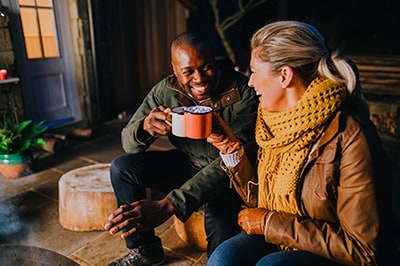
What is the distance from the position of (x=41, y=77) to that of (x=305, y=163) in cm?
525

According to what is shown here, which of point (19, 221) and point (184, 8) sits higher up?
point (184, 8)

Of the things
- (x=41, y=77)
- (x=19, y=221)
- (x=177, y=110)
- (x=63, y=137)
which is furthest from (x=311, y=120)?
(x=41, y=77)

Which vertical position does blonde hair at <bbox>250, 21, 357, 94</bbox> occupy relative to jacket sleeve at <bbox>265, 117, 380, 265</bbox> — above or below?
above

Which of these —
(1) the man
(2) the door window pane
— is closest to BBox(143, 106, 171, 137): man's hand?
(1) the man

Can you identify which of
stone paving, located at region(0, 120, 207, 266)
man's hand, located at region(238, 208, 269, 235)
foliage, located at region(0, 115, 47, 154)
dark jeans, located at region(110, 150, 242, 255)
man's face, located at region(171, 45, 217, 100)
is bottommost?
stone paving, located at region(0, 120, 207, 266)

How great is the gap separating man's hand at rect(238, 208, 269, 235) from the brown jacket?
6cm

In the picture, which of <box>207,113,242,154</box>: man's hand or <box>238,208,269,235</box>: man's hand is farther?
<box>207,113,242,154</box>: man's hand

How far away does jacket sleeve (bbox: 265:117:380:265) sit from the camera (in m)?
1.34

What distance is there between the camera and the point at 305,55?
151cm

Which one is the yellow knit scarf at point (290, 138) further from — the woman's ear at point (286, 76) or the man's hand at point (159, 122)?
the man's hand at point (159, 122)

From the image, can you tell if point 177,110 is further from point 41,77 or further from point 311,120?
point 41,77

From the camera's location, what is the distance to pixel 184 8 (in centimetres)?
791

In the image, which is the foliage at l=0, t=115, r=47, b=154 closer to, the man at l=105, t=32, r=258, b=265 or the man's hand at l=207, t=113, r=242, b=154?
the man at l=105, t=32, r=258, b=265

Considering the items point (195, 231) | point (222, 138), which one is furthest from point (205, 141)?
point (195, 231)
